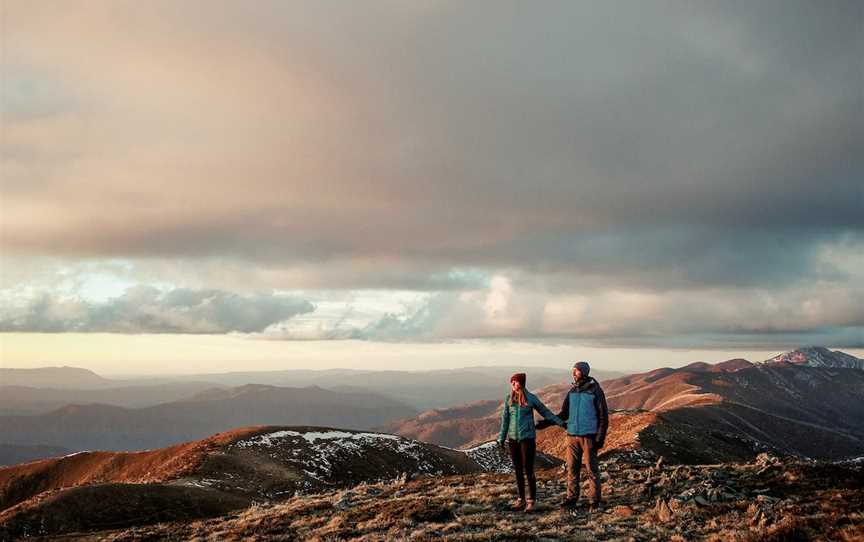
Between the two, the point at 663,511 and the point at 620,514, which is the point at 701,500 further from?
the point at 620,514

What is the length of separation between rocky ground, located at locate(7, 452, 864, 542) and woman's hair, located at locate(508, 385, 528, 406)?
3.37 metres

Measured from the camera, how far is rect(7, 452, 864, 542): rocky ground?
13094mm

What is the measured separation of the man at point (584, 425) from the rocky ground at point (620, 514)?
0.83 meters


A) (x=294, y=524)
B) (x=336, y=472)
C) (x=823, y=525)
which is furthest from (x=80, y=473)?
(x=823, y=525)

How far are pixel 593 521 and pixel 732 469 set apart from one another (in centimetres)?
1007

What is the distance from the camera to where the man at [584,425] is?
1526 cm

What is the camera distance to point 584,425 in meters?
15.4

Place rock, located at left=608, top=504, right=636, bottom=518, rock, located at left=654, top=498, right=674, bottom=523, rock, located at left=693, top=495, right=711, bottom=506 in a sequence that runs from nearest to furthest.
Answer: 1. rock, located at left=654, top=498, right=674, bottom=523
2. rock, located at left=608, top=504, right=636, bottom=518
3. rock, located at left=693, top=495, right=711, bottom=506

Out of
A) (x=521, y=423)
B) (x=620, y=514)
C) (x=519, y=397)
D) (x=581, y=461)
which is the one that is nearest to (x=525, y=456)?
(x=521, y=423)

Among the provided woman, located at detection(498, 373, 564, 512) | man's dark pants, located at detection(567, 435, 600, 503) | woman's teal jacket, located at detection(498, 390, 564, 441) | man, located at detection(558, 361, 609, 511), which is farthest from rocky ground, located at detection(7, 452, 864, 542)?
woman's teal jacket, located at detection(498, 390, 564, 441)

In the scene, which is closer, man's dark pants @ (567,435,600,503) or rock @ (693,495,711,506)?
man's dark pants @ (567,435,600,503)

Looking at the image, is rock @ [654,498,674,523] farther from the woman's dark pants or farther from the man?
the woman's dark pants

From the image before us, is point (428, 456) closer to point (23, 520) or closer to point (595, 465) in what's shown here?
point (23, 520)

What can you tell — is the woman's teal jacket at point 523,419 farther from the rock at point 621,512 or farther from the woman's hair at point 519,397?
Result: the rock at point 621,512
